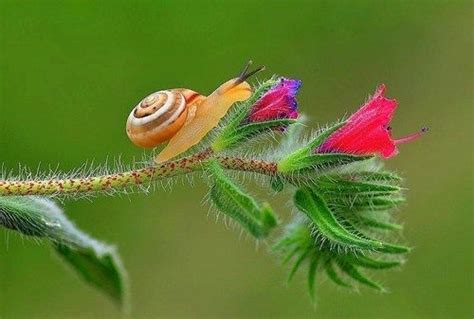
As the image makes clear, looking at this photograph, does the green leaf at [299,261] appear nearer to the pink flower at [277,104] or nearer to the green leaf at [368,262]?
the green leaf at [368,262]

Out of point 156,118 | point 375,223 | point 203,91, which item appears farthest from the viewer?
point 203,91

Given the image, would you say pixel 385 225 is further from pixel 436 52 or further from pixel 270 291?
pixel 436 52

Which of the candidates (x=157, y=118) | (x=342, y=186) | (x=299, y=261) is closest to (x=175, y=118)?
(x=157, y=118)

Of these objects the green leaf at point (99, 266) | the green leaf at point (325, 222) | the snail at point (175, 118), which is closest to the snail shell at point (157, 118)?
the snail at point (175, 118)

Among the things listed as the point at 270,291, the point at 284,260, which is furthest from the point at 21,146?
the point at 284,260

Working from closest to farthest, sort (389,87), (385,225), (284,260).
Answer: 1. (385,225)
2. (284,260)
3. (389,87)

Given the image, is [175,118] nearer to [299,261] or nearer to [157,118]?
[157,118]
